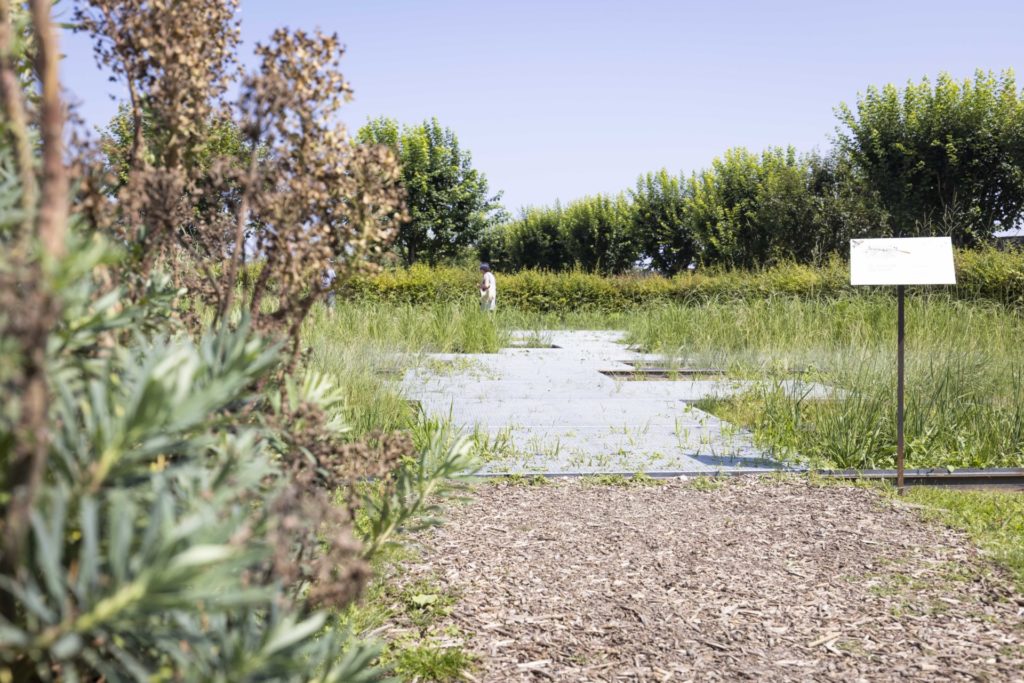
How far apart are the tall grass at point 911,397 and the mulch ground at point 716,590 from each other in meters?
1.18

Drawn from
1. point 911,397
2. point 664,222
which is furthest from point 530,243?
point 911,397

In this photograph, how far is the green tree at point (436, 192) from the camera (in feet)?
97.5

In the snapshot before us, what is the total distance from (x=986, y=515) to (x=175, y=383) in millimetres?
4960

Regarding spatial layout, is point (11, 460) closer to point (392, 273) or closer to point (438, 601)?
point (438, 601)

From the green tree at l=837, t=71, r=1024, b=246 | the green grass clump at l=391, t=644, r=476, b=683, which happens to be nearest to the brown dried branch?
the green grass clump at l=391, t=644, r=476, b=683

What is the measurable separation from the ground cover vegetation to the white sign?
3899mm

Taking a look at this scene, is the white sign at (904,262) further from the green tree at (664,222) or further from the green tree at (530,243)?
the green tree at (530,243)

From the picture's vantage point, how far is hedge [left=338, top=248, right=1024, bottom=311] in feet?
42.9

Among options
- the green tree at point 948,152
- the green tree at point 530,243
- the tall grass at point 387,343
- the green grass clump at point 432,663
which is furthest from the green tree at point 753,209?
the green grass clump at point 432,663

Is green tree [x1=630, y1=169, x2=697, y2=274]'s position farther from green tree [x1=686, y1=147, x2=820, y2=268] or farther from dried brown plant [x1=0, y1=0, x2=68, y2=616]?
dried brown plant [x1=0, y1=0, x2=68, y2=616]

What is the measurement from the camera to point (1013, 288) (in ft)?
42.2

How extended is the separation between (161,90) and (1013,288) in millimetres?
13818

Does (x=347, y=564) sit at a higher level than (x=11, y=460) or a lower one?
lower

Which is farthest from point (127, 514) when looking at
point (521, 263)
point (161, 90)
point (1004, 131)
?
point (521, 263)
